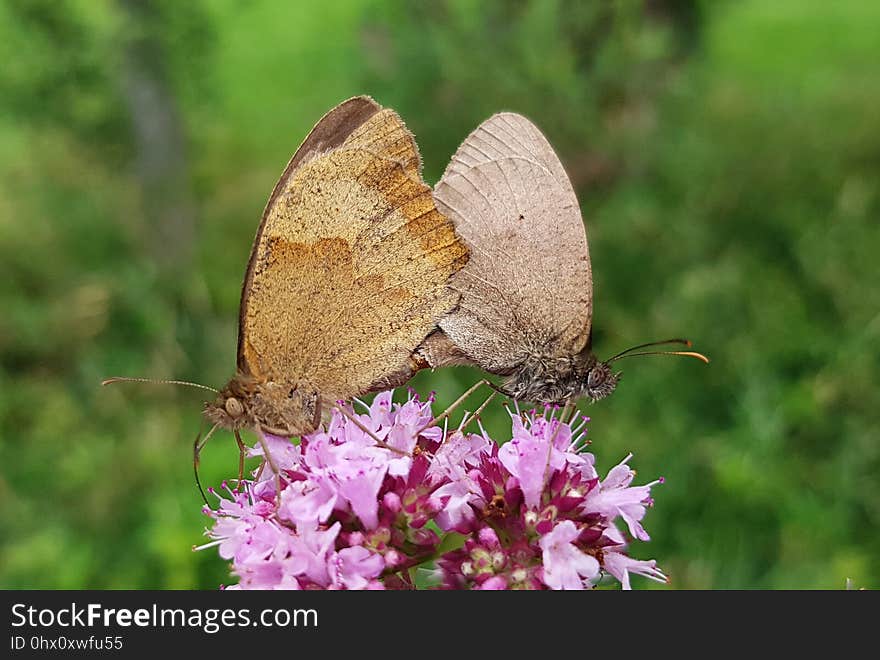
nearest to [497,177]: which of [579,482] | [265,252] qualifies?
[265,252]

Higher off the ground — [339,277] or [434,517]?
[339,277]

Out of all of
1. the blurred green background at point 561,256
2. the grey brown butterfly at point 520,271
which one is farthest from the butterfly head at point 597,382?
the blurred green background at point 561,256

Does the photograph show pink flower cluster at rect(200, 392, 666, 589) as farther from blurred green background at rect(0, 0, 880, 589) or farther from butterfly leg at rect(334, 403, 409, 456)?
blurred green background at rect(0, 0, 880, 589)

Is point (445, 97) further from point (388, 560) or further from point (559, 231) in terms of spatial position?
point (388, 560)

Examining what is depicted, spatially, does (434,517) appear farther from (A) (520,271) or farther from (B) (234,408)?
(A) (520,271)

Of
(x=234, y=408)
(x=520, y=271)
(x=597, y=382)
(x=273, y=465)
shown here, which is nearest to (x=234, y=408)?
(x=234, y=408)
